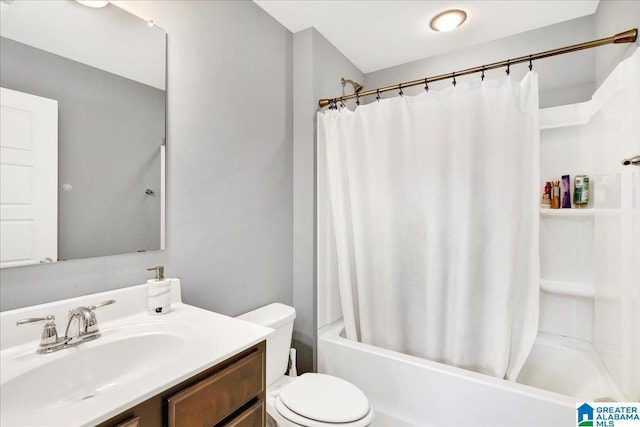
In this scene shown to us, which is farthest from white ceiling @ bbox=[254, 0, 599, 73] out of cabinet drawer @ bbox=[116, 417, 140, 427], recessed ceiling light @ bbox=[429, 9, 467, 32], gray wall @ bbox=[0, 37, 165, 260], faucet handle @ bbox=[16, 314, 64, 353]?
cabinet drawer @ bbox=[116, 417, 140, 427]

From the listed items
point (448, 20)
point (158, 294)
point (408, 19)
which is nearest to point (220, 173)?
point (158, 294)

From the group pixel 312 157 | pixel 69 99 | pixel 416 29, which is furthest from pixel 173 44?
pixel 416 29

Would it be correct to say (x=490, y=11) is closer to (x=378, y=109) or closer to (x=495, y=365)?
(x=378, y=109)

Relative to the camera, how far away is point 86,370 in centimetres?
90

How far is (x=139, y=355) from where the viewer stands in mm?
1009

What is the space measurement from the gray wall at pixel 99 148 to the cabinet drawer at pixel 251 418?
0.75 metres

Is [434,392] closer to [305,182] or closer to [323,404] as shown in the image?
[323,404]

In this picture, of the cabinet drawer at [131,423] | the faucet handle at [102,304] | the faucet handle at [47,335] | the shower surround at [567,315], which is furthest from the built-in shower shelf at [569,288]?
the faucet handle at [47,335]

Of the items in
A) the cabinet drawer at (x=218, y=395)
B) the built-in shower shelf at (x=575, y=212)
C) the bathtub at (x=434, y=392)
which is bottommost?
the bathtub at (x=434, y=392)

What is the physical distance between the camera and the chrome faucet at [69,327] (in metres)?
0.89

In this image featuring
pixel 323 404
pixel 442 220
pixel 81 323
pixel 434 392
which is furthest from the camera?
pixel 442 220

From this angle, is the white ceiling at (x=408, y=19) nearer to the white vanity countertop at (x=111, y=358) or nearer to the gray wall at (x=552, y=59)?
the gray wall at (x=552, y=59)

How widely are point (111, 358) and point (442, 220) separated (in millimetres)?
1574

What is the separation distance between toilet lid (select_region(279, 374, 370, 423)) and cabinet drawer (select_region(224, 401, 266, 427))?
1.05ft
